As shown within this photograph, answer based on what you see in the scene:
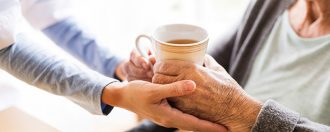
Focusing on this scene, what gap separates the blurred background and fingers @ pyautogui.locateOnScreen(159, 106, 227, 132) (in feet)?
0.59

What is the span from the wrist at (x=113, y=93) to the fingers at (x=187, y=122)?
0.11 m

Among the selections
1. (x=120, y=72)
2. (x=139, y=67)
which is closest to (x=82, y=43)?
(x=120, y=72)

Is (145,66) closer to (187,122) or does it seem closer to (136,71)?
(136,71)

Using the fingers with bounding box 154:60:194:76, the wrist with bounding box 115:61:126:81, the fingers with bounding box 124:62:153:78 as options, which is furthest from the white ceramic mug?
the wrist with bounding box 115:61:126:81

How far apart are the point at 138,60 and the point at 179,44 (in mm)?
260

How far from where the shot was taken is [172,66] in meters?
0.84

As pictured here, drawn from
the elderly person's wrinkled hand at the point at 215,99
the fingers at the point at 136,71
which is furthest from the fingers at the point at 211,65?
the fingers at the point at 136,71

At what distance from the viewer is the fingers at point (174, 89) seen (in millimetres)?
819

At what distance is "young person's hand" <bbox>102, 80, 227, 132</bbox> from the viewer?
825 mm

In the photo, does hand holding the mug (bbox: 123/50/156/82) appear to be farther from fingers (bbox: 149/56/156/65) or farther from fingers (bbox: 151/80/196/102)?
fingers (bbox: 151/80/196/102)

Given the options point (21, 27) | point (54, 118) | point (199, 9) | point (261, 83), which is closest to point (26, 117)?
point (54, 118)

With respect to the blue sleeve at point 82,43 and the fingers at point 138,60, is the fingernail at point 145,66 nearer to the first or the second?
the fingers at point 138,60

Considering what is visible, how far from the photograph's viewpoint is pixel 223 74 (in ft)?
2.94

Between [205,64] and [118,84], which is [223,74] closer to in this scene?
[205,64]
